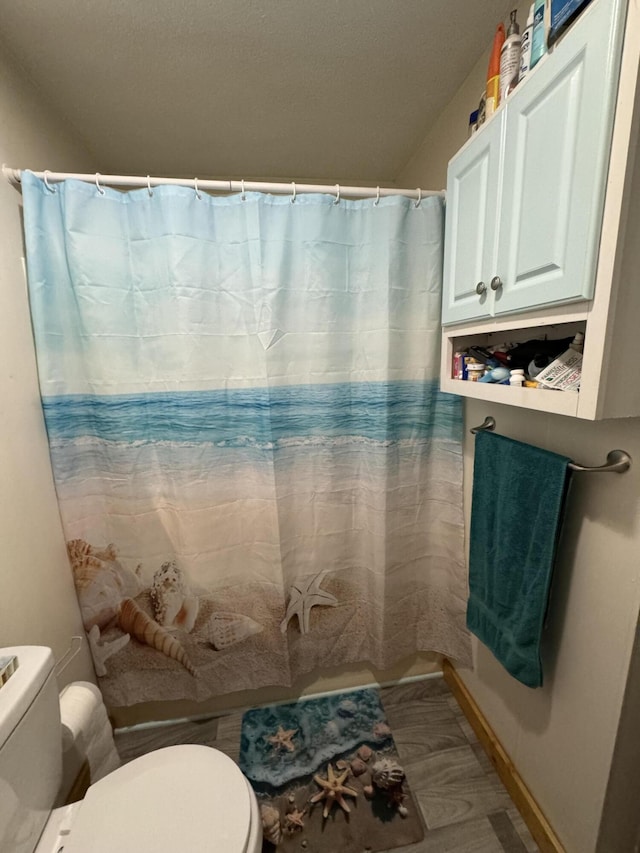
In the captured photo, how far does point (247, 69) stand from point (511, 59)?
796mm

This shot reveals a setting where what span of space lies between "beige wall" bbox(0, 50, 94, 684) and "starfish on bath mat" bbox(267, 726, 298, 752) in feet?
2.65

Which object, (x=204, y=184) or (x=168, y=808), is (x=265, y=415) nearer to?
(x=204, y=184)

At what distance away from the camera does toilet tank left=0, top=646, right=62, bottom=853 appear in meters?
0.70

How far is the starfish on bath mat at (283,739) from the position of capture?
4.47ft

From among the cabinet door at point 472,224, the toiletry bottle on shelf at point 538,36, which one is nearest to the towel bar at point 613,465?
the cabinet door at point 472,224

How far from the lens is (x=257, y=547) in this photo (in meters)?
1.34

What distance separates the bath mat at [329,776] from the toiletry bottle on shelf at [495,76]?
2.07m

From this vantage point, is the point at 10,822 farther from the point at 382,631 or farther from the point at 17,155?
the point at 17,155

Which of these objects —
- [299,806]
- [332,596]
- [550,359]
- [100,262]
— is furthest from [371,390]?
[299,806]

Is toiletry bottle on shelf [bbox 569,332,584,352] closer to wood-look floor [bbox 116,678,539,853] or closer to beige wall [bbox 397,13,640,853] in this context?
beige wall [bbox 397,13,640,853]

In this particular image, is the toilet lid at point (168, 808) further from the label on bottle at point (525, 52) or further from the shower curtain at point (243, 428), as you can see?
the label on bottle at point (525, 52)

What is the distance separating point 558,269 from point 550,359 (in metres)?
0.24

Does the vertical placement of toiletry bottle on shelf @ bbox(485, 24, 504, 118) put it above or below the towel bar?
above

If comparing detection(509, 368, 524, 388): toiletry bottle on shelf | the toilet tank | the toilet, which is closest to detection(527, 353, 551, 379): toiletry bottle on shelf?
detection(509, 368, 524, 388): toiletry bottle on shelf
